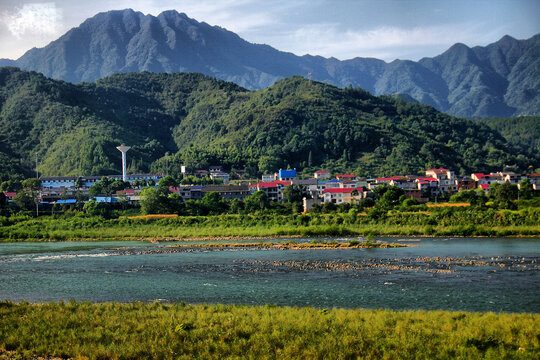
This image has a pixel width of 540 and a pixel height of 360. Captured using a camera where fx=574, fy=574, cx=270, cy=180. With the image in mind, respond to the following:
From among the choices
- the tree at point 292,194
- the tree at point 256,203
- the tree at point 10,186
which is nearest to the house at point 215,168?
the tree at point 292,194

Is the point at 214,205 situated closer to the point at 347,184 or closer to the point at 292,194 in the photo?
the point at 292,194

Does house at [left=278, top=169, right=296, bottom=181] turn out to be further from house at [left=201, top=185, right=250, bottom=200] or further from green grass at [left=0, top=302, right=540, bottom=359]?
green grass at [left=0, top=302, right=540, bottom=359]

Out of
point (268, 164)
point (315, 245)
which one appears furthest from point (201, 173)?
point (315, 245)

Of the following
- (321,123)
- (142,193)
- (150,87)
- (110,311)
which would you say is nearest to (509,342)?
(110,311)

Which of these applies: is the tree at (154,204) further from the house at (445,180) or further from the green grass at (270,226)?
the house at (445,180)

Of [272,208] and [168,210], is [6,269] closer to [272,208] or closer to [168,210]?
[168,210]
